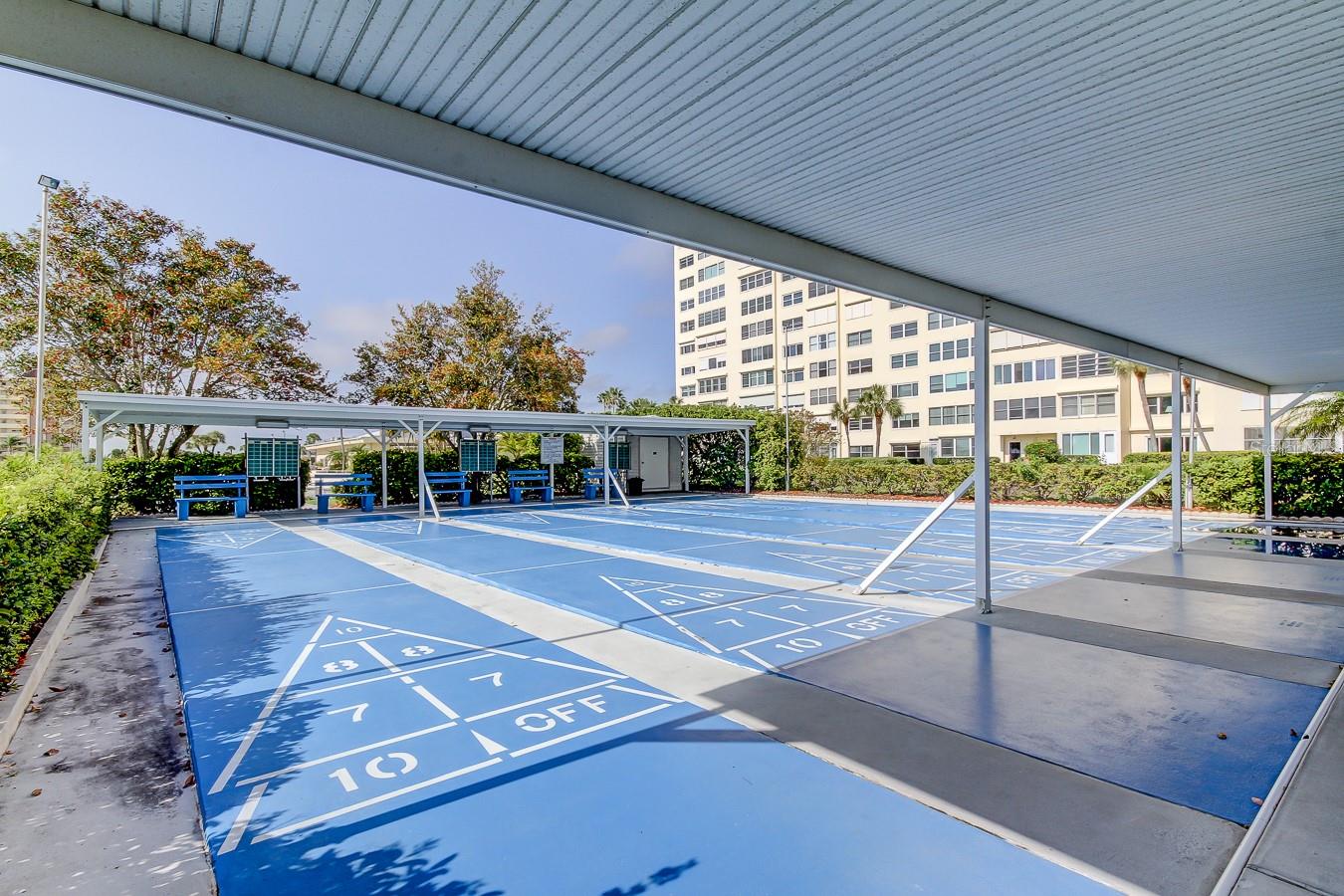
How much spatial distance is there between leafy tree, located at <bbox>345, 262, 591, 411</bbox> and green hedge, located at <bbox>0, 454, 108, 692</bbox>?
59.7 feet

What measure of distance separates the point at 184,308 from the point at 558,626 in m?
21.8

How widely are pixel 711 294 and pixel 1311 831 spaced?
5912cm

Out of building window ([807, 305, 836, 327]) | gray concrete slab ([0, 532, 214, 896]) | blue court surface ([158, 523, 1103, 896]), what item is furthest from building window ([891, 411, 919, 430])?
gray concrete slab ([0, 532, 214, 896])

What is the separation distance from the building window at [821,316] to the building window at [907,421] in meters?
9.05

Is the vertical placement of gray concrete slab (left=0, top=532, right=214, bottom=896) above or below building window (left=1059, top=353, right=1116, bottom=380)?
below

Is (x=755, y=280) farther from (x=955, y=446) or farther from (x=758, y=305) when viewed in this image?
(x=955, y=446)

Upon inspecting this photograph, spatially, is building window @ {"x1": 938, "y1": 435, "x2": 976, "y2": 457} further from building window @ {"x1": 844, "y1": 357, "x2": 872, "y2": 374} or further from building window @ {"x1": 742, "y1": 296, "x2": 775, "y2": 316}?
building window @ {"x1": 742, "y1": 296, "x2": 775, "y2": 316}

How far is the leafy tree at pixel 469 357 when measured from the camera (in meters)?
27.1

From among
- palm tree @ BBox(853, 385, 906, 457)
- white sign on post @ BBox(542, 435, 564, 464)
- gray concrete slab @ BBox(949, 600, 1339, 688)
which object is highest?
palm tree @ BBox(853, 385, 906, 457)

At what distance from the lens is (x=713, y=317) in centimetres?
5941

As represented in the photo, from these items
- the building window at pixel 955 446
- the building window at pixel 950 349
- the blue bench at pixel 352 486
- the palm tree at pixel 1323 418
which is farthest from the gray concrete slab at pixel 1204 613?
the building window at pixel 950 349

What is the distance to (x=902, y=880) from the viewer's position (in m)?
2.48

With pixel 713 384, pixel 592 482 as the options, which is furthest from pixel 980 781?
pixel 713 384

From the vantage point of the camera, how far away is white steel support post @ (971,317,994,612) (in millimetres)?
6785
